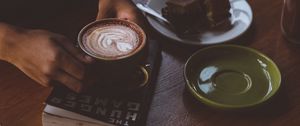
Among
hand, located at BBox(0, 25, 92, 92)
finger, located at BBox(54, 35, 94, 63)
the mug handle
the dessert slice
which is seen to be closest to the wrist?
hand, located at BBox(0, 25, 92, 92)

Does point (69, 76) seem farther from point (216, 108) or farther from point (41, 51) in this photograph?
point (216, 108)

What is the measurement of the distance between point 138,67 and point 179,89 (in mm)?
111

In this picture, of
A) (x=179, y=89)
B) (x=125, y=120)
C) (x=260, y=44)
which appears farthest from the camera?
(x=260, y=44)

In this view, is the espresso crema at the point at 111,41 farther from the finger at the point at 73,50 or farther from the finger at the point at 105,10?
the finger at the point at 105,10

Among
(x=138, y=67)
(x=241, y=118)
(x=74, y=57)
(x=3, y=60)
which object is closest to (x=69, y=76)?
(x=74, y=57)

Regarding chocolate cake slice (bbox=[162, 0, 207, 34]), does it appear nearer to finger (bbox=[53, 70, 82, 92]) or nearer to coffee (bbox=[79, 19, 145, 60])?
coffee (bbox=[79, 19, 145, 60])

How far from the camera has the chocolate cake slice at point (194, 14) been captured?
3.89ft

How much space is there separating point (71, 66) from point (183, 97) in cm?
25

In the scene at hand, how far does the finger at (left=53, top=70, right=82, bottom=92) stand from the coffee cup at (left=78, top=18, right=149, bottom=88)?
0.17 ft

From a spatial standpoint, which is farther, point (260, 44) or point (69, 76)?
point (260, 44)

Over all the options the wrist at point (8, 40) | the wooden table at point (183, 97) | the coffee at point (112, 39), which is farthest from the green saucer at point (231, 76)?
the wrist at point (8, 40)

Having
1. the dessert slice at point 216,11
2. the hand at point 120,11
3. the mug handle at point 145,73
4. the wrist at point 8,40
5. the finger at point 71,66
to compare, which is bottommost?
the dessert slice at point 216,11

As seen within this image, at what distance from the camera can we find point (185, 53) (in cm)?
115

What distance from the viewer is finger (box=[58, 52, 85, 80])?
0.94 m
